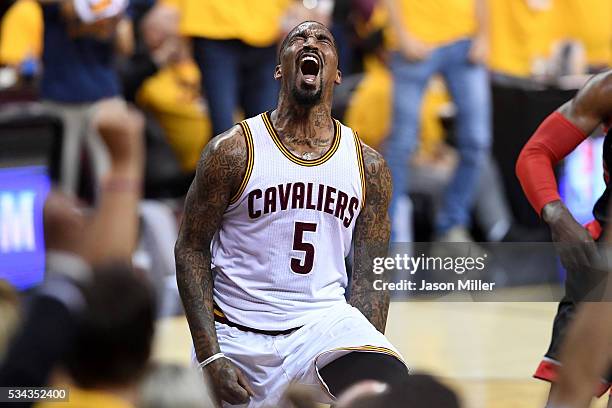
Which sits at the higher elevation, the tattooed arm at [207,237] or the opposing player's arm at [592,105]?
the opposing player's arm at [592,105]

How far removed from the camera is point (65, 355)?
3.11 metres

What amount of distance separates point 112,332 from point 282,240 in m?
1.80

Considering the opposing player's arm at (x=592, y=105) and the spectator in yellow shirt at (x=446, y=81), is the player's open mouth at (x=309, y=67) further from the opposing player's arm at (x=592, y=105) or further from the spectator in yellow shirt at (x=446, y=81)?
the spectator in yellow shirt at (x=446, y=81)

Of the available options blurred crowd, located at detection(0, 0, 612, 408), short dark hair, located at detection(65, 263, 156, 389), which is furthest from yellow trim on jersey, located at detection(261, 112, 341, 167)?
blurred crowd, located at detection(0, 0, 612, 408)

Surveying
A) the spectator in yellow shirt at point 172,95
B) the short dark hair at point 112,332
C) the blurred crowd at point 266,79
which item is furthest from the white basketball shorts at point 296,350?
the spectator in yellow shirt at point 172,95

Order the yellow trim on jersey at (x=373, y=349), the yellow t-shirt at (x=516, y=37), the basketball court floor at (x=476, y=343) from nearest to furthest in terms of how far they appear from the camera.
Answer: the yellow trim on jersey at (x=373, y=349)
the basketball court floor at (x=476, y=343)
the yellow t-shirt at (x=516, y=37)

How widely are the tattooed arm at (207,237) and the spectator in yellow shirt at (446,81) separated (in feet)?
13.3

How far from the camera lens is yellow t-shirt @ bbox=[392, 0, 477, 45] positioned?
9087 millimetres

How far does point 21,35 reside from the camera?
10.2 metres

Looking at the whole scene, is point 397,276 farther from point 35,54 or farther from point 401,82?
point 35,54

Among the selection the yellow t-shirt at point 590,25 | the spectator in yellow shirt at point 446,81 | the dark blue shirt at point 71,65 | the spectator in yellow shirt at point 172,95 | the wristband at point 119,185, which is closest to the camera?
the wristband at point 119,185

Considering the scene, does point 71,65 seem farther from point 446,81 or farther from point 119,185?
point 119,185

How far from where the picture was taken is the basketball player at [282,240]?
478cm

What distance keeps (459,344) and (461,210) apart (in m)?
1.57
